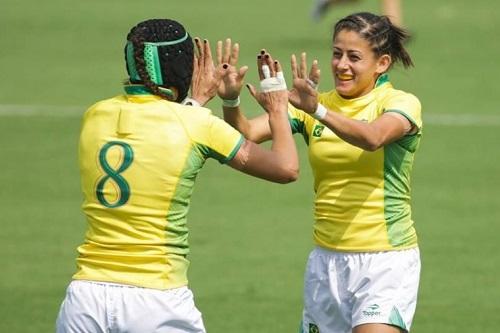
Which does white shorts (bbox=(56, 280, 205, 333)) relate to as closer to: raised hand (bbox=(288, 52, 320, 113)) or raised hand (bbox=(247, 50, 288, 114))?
raised hand (bbox=(247, 50, 288, 114))

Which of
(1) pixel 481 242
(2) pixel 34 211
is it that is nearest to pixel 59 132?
(2) pixel 34 211

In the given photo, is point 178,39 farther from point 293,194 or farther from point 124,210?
point 293,194

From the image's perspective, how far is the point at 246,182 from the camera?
16.0 metres

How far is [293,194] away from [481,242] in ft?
8.38

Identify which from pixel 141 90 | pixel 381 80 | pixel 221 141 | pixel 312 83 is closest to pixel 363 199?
pixel 381 80

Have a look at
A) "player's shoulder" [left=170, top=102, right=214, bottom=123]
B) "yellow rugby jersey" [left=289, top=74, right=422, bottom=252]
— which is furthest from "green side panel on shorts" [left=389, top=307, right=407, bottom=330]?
"player's shoulder" [left=170, top=102, right=214, bottom=123]

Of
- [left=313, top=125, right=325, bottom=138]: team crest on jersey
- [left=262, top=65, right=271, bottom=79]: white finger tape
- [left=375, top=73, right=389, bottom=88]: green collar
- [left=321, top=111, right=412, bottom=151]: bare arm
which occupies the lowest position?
[left=313, top=125, right=325, bottom=138]: team crest on jersey

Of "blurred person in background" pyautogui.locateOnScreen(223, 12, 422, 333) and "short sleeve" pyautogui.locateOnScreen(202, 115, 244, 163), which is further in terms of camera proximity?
"blurred person in background" pyautogui.locateOnScreen(223, 12, 422, 333)

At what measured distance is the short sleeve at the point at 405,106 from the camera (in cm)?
802

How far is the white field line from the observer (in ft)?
60.8

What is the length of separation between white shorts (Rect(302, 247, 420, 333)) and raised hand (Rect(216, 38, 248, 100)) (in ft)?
3.61

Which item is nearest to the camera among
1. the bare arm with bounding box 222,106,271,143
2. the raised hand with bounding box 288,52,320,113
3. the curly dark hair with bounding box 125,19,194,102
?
the curly dark hair with bounding box 125,19,194,102

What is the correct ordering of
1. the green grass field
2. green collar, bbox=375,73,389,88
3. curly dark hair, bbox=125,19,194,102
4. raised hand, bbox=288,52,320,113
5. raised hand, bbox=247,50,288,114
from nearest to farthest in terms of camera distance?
curly dark hair, bbox=125,19,194,102, raised hand, bbox=247,50,288,114, raised hand, bbox=288,52,320,113, green collar, bbox=375,73,389,88, the green grass field

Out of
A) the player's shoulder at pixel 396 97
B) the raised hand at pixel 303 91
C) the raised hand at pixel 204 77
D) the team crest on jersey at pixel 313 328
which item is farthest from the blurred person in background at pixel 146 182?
the team crest on jersey at pixel 313 328
